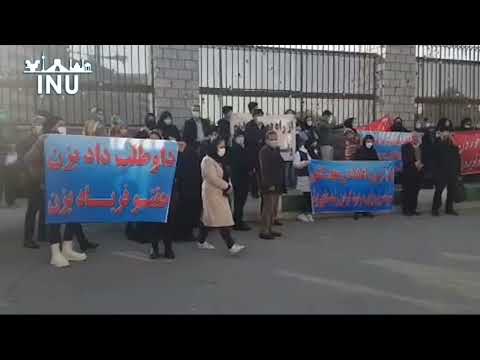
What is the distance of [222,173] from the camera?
7457mm

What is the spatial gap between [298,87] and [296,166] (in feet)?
19.3

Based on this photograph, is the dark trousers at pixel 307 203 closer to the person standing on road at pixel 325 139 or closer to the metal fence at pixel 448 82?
the person standing on road at pixel 325 139

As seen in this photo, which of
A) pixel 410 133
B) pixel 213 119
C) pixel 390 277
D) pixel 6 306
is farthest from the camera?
pixel 213 119

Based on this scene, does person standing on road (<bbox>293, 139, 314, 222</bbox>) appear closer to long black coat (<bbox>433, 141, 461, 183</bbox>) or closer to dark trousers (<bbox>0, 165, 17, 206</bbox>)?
long black coat (<bbox>433, 141, 461, 183</bbox>)

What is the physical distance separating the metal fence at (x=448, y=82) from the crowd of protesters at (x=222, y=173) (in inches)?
205

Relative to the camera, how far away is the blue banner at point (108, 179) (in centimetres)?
704

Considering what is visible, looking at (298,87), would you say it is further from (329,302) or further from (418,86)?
(329,302)

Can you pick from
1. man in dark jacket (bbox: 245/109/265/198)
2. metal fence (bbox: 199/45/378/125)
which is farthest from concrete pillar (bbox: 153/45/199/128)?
man in dark jacket (bbox: 245/109/265/198)

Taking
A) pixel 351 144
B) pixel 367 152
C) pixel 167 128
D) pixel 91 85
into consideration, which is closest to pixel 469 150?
pixel 367 152

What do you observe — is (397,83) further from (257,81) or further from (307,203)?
(307,203)

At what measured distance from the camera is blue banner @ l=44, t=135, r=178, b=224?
7035 millimetres

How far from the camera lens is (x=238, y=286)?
5.89 m

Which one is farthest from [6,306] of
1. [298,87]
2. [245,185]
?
[298,87]

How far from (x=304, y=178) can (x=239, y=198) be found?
155cm
